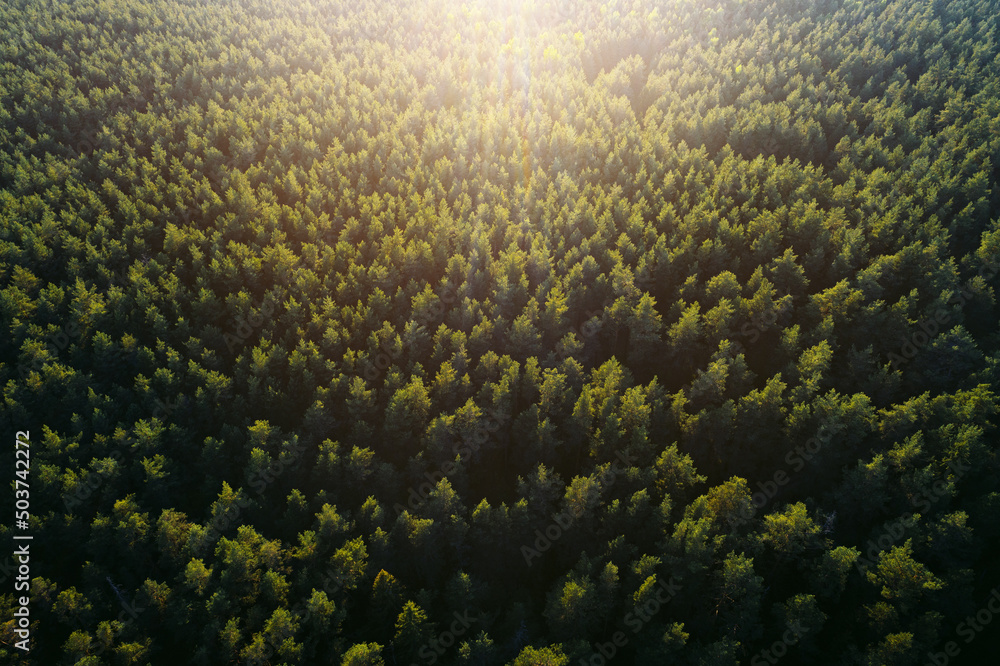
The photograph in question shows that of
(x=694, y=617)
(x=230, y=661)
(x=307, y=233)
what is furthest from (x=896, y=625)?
(x=307, y=233)

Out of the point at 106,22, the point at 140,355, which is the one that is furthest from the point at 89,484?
the point at 106,22

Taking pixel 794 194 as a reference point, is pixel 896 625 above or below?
below

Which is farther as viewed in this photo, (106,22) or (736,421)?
(106,22)

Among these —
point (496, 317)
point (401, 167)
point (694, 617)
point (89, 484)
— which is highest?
point (401, 167)

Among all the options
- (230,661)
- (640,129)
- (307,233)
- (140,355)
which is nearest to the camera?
(230,661)

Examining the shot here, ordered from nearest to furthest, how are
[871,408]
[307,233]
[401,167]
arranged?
[871,408]
[307,233]
[401,167]

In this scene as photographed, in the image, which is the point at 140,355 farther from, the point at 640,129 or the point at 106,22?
the point at 106,22
